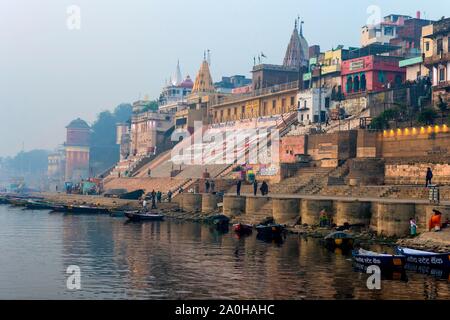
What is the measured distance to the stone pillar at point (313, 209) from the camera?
3809cm

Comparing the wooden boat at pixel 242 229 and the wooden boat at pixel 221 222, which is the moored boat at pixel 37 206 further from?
the wooden boat at pixel 242 229

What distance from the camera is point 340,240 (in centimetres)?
3209

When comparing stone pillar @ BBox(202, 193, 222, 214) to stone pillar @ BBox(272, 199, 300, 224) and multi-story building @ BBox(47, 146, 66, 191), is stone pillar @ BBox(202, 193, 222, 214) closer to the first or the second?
stone pillar @ BBox(272, 199, 300, 224)

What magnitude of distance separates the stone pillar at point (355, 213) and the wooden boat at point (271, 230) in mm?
3396

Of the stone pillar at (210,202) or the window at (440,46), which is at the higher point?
the window at (440,46)

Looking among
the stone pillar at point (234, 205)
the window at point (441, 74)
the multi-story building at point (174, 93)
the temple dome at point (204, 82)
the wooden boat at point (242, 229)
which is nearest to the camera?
the wooden boat at point (242, 229)

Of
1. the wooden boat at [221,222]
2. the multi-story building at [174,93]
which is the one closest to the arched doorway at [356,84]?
the wooden boat at [221,222]

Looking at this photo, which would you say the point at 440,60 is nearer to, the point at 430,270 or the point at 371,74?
the point at 371,74

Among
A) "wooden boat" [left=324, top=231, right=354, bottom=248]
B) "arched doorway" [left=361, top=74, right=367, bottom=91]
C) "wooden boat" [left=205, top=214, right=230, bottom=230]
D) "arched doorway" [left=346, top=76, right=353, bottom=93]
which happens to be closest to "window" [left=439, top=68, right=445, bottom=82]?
"arched doorway" [left=361, top=74, right=367, bottom=91]

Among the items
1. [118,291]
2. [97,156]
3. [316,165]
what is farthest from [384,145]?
[97,156]

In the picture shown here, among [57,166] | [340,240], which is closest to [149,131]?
[340,240]
